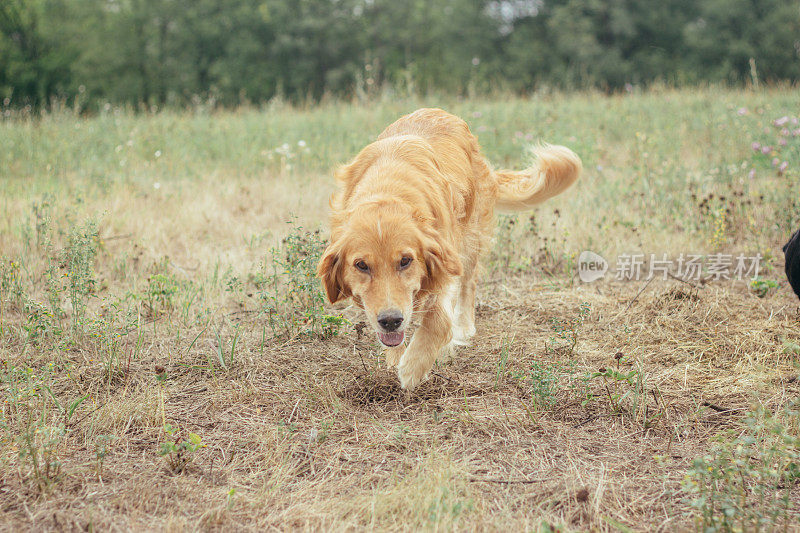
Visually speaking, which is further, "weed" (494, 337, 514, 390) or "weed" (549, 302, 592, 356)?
"weed" (549, 302, 592, 356)

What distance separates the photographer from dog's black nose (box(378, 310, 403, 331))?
270cm

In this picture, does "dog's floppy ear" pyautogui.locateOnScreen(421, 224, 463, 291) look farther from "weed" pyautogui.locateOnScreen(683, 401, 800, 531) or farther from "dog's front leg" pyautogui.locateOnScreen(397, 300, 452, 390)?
"weed" pyautogui.locateOnScreen(683, 401, 800, 531)

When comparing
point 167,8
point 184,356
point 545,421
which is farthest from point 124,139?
point 167,8

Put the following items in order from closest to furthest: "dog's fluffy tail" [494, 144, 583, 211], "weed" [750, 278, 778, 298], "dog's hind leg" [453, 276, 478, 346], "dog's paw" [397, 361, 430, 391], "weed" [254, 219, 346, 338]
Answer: "dog's paw" [397, 361, 430, 391]
"weed" [254, 219, 346, 338]
"dog's hind leg" [453, 276, 478, 346]
"weed" [750, 278, 778, 298]
"dog's fluffy tail" [494, 144, 583, 211]

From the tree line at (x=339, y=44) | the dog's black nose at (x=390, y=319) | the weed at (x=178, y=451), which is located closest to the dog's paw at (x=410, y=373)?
the dog's black nose at (x=390, y=319)

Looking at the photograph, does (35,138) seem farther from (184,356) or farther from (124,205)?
(184,356)

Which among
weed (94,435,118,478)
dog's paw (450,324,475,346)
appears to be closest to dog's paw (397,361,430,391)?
dog's paw (450,324,475,346)

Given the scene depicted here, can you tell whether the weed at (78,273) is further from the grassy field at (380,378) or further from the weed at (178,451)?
the weed at (178,451)

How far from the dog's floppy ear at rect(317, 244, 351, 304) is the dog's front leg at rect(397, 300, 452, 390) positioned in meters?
0.43

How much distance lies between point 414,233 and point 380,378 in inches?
33.7

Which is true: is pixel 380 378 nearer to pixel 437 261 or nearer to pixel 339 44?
pixel 437 261

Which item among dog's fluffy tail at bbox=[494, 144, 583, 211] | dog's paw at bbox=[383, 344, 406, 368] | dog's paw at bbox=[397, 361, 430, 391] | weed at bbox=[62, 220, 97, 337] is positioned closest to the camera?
dog's paw at bbox=[397, 361, 430, 391]

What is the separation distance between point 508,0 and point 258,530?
1083 inches

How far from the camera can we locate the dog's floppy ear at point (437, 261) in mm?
2912
